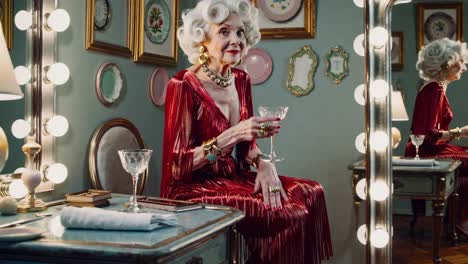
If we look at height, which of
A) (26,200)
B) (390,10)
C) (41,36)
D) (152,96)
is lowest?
→ (26,200)

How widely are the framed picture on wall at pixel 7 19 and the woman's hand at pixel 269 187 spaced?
2.89ft

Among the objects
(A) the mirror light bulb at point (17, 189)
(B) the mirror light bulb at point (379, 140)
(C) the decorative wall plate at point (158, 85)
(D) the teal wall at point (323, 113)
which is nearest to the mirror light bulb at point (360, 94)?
(D) the teal wall at point (323, 113)

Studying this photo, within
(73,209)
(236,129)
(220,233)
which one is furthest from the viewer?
(236,129)

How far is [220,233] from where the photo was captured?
4.68ft

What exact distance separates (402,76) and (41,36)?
3.93 ft

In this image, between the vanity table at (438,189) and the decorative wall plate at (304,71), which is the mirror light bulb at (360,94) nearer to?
the decorative wall plate at (304,71)

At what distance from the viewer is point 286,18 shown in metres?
2.26

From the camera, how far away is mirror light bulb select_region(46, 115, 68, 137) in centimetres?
178

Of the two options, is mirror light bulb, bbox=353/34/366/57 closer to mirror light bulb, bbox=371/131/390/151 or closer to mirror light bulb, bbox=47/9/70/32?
mirror light bulb, bbox=371/131/390/151

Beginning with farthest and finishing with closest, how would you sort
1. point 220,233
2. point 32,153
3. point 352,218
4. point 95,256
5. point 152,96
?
point 152,96 < point 352,218 < point 32,153 < point 220,233 < point 95,256

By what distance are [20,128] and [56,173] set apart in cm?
19

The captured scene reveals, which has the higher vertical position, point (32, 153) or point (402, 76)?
point (402, 76)

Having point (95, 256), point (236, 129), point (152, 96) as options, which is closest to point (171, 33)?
point (152, 96)

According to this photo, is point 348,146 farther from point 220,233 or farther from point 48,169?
point 48,169
